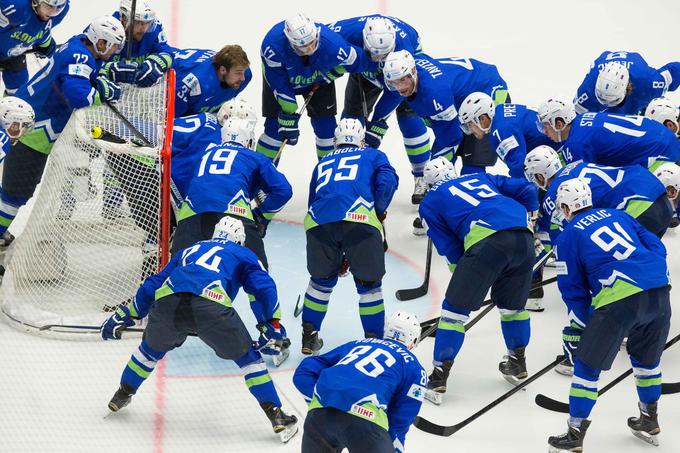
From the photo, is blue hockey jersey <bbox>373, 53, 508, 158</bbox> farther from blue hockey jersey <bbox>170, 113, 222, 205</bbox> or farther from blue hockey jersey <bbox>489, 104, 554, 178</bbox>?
blue hockey jersey <bbox>170, 113, 222, 205</bbox>

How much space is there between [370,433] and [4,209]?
330 centimetres

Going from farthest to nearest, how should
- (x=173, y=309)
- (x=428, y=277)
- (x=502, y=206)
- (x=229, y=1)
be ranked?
(x=229, y=1) → (x=428, y=277) → (x=502, y=206) → (x=173, y=309)

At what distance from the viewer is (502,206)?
702cm

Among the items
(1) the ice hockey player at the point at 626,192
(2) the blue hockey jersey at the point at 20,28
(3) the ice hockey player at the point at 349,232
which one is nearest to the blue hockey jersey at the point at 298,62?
(3) the ice hockey player at the point at 349,232

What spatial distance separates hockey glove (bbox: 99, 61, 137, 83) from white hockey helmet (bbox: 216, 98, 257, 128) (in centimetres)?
64

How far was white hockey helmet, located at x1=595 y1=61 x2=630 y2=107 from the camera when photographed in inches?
320

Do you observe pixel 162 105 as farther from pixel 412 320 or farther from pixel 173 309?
pixel 412 320

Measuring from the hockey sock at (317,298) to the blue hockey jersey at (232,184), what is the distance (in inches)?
20.1

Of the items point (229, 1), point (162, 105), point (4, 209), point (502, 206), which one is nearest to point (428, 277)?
point (502, 206)

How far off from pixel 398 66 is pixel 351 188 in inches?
45.7

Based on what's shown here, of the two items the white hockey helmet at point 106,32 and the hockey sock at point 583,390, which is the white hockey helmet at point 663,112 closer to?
the hockey sock at point 583,390

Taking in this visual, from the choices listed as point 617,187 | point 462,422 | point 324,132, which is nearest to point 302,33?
point 324,132

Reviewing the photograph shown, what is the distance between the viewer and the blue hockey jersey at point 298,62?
8414 mm

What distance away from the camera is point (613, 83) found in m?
8.14
